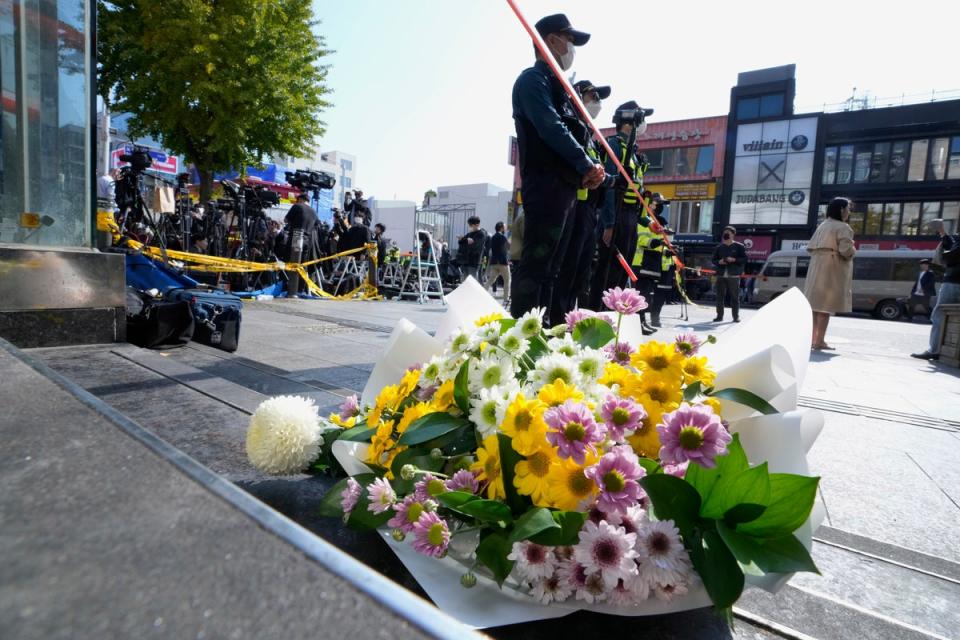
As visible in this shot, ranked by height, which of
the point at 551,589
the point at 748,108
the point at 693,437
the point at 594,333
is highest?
the point at 748,108

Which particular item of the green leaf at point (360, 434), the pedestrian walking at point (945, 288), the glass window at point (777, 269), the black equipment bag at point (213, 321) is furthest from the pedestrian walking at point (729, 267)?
the glass window at point (777, 269)

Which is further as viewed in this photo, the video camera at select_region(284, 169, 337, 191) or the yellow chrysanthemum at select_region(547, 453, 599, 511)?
the video camera at select_region(284, 169, 337, 191)

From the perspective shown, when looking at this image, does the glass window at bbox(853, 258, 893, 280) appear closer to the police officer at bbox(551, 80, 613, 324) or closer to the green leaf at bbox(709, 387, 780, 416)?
the police officer at bbox(551, 80, 613, 324)

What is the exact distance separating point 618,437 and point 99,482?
764mm

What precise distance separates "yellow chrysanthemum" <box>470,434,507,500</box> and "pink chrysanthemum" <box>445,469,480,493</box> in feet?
0.05

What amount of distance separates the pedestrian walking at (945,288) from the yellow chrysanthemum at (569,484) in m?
7.36

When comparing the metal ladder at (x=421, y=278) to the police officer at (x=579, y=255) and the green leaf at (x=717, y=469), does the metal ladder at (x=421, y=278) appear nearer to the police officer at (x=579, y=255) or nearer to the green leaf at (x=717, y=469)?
the police officer at (x=579, y=255)

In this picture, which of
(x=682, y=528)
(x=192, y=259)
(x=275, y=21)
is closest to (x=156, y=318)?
(x=682, y=528)

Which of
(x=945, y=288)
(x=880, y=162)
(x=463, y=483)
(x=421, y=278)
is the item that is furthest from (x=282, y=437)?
(x=880, y=162)

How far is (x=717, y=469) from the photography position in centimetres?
94

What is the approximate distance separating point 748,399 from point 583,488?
0.39m

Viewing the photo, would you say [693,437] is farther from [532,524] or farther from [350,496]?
[350,496]

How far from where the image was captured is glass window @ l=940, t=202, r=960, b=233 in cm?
2700

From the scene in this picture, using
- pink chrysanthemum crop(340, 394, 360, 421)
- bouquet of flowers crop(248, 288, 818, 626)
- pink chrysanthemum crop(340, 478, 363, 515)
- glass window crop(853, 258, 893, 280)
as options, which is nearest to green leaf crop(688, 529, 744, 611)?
bouquet of flowers crop(248, 288, 818, 626)
